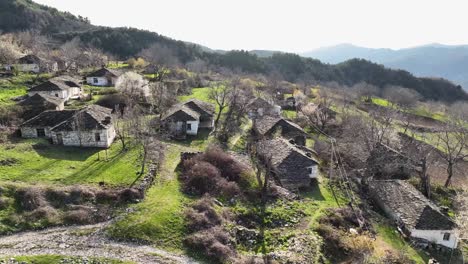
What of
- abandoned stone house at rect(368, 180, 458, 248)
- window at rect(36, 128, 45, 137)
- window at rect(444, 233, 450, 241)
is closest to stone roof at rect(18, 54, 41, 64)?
window at rect(36, 128, 45, 137)

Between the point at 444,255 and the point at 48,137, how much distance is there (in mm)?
41318

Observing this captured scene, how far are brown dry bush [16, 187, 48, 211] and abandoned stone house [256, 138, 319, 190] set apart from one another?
20.6 m

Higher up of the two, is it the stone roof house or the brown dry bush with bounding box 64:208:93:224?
the stone roof house

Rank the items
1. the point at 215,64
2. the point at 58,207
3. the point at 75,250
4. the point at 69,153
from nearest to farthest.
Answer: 1. the point at 75,250
2. the point at 58,207
3. the point at 69,153
4. the point at 215,64

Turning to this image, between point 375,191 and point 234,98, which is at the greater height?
point 234,98

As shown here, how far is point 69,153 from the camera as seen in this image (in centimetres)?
3678

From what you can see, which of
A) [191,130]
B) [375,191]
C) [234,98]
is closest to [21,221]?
[191,130]

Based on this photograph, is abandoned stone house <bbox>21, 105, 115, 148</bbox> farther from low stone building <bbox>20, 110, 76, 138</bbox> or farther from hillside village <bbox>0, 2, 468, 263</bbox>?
hillside village <bbox>0, 2, 468, 263</bbox>

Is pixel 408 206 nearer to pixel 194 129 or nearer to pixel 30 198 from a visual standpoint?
pixel 194 129

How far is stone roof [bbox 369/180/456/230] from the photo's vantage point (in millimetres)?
32125

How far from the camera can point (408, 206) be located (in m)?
34.8

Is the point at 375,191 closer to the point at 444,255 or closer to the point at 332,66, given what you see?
the point at 444,255

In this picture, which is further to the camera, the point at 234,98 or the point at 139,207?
the point at 234,98

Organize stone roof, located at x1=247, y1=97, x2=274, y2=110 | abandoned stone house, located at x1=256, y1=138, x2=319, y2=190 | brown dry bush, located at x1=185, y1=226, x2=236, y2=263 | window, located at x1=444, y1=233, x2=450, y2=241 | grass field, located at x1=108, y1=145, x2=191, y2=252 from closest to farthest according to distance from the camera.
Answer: brown dry bush, located at x1=185, y1=226, x2=236, y2=263, grass field, located at x1=108, y1=145, x2=191, y2=252, window, located at x1=444, y1=233, x2=450, y2=241, abandoned stone house, located at x1=256, y1=138, x2=319, y2=190, stone roof, located at x1=247, y1=97, x2=274, y2=110
